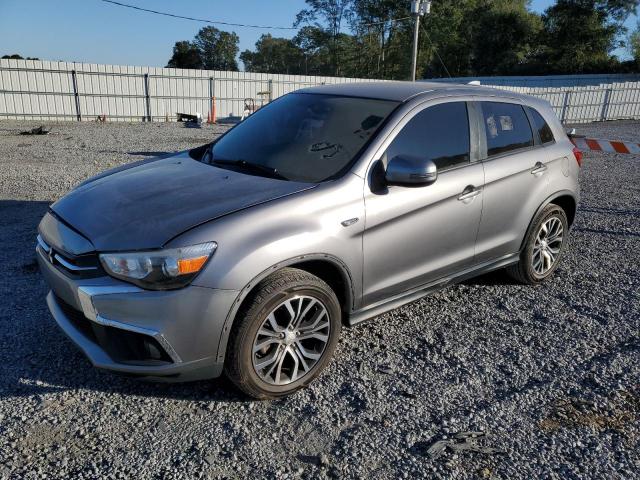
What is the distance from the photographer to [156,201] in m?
2.96

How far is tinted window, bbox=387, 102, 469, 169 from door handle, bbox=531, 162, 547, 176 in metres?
0.88

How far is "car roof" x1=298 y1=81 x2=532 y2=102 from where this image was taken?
3768 millimetres

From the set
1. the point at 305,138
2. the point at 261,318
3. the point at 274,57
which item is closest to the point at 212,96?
the point at 305,138

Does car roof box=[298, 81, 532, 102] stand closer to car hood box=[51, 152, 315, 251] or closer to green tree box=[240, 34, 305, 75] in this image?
car hood box=[51, 152, 315, 251]

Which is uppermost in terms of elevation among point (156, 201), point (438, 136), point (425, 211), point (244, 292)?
point (438, 136)

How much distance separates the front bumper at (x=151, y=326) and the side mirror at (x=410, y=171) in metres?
1.24

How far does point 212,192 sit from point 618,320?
135 inches

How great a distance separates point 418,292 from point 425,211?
0.60 metres

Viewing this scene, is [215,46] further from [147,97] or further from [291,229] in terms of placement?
[291,229]

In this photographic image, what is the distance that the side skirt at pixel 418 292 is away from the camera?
3334 millimetres

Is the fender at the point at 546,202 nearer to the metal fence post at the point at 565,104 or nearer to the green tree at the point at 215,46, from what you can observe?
the metal fence post at the point at 565,104

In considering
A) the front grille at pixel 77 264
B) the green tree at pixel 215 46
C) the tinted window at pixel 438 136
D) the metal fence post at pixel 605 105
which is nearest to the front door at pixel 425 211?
the tinted window at pixel 438 136

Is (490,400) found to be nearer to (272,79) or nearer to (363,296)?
(363,296)

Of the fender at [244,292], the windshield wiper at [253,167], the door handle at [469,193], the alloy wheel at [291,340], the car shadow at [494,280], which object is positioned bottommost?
the car shadow at [494,280]
